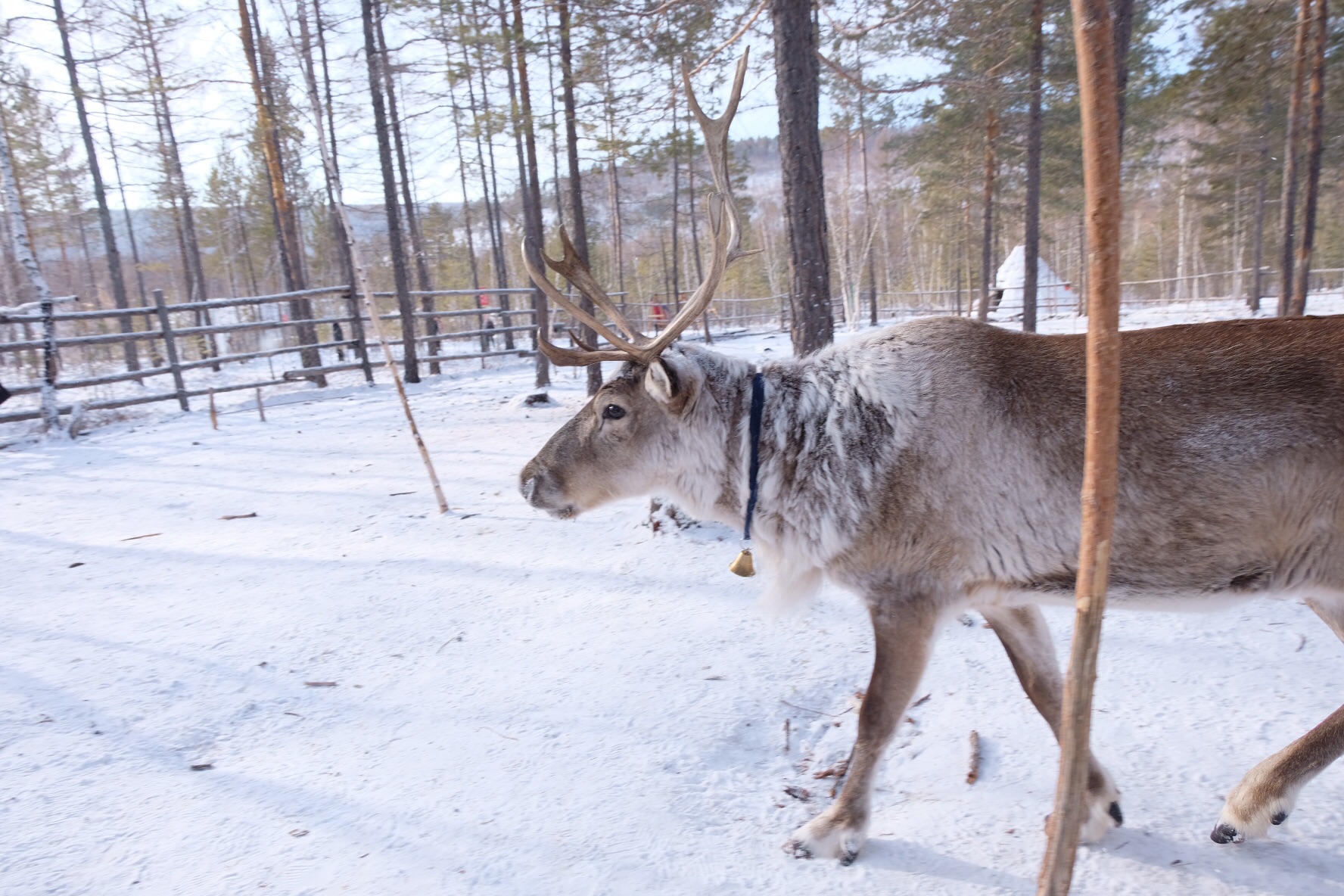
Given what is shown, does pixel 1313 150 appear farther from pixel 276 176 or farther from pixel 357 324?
pixel 276 176

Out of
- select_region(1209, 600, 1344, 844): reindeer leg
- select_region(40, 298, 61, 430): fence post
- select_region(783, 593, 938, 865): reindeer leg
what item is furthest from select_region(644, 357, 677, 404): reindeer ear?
select_region(40, 298, 61, 430): fence post

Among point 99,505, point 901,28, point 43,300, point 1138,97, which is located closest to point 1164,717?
point 901,28

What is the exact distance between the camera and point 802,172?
5156 millimetres

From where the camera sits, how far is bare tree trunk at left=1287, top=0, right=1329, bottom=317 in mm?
12379

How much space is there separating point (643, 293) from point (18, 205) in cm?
4244

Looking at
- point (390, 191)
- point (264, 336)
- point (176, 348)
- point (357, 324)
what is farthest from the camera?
point (264, 336)

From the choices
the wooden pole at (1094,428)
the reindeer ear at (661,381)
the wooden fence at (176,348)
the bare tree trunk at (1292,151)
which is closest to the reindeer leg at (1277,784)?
the wooden pole at (1094,428)

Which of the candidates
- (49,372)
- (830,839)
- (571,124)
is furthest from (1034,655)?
(49,372)

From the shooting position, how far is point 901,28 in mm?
6922

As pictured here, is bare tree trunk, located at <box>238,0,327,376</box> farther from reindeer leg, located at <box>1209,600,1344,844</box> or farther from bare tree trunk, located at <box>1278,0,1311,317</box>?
bare tree trunk, located at <box>1278,0,1311,317</box>

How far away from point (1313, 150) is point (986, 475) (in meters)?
16.3

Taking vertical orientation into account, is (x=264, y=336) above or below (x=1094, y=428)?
below

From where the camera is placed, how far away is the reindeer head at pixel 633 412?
2.77m

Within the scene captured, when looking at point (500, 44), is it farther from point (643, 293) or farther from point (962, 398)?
point (643, 293)
